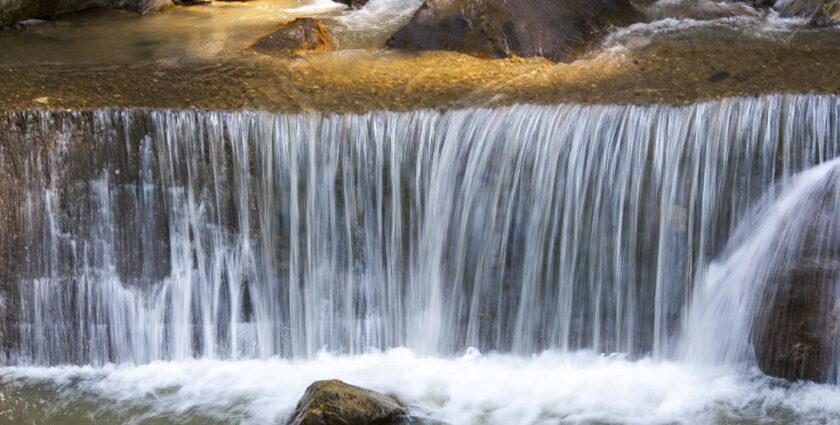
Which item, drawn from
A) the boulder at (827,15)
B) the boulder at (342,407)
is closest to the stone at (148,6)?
the boulder at (342,407)

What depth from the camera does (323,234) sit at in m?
6.93

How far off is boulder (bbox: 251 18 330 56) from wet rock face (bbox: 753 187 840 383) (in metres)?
3.64

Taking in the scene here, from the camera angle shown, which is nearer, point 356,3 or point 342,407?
point 342,407

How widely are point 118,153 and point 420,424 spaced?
2.41 m

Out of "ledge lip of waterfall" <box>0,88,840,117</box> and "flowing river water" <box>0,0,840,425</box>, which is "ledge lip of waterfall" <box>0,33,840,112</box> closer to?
"ledge lip of waterfall" <box>0,88,840,117</box>

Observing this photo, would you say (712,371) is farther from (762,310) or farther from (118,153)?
(118,153)

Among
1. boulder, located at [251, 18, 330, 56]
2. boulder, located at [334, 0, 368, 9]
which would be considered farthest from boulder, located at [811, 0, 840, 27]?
boulder, located at [334, 0, 368, 9]

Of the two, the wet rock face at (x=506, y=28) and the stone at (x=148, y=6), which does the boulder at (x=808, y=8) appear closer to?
the wet rock face at (x=506, y=28)

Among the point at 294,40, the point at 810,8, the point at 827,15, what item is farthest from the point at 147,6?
the point at 827,15

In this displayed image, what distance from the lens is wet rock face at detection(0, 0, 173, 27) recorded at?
31.0ft

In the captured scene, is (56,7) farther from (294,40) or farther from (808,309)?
(808,309)

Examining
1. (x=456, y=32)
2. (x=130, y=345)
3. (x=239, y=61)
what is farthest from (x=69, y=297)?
(x=456, y=32)

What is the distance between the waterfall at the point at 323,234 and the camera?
22.1 ft

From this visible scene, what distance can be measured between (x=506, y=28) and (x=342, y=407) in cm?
327
